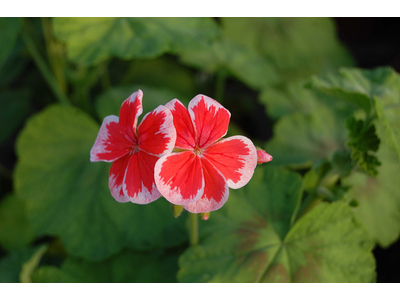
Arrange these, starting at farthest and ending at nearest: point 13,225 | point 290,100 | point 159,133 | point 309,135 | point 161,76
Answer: point 161,76 → point 290,100 → point 13,225 → point 309,135 → point 159,133

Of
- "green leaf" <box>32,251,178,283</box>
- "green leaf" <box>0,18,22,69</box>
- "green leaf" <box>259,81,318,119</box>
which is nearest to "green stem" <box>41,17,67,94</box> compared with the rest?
"green leaf" <box>0,18,22,69</box>

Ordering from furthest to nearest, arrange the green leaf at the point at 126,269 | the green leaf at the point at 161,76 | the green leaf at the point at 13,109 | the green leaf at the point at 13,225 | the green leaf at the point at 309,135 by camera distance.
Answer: the green leaf at the point at 161,76
the green leaf at the point at 13,109
the green leaf at the point at 13,225
the green leaf at the point at 309,135
the green leaf at the point at 126,269

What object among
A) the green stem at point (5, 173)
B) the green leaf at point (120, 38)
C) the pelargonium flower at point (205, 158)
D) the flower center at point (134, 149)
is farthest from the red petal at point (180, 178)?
the green stem at point (5, 173)

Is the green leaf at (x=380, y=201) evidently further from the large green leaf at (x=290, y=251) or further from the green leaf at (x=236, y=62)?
the green leaf at (x=236, y=62)

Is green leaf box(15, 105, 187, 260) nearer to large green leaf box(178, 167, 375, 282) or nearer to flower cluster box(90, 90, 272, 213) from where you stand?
large green leaf box(178, 167, 375, 282)

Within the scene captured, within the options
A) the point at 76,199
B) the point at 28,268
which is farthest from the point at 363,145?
the point at 28,268

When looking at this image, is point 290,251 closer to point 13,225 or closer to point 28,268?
point 28,268

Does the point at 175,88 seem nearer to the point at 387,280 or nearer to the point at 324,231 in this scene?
the point at 324,231
